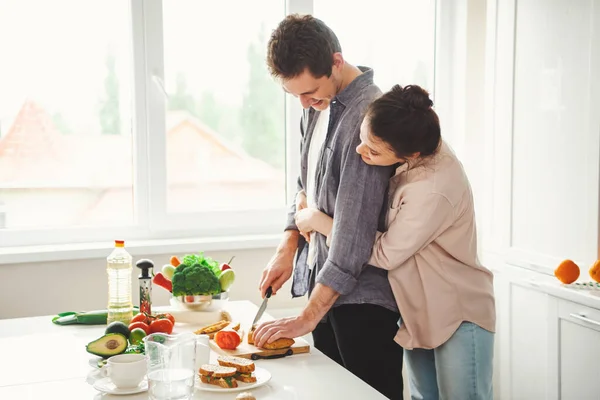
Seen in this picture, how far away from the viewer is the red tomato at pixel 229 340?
1.86m

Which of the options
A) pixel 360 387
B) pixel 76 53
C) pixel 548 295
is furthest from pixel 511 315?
pixel 76 53

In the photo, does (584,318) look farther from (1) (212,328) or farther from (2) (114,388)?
(2) (114,388)

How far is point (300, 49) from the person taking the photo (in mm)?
1834

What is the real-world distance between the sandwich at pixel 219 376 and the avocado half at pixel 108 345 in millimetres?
319

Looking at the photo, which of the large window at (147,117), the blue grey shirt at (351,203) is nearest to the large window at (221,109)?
the large window at (147,117)

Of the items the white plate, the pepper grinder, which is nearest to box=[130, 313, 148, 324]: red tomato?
the pepper grinder

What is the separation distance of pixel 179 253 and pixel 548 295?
1.45 m

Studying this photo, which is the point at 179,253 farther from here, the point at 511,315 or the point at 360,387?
the point at 360,387

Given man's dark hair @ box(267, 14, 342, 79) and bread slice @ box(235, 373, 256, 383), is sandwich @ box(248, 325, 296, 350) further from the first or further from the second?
man's dark hair @ box(267, 14, 342, 79)

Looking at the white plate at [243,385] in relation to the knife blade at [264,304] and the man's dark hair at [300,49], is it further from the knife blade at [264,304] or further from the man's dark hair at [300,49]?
the man's dark hair at [300,49]

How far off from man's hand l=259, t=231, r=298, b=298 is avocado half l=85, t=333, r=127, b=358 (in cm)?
43

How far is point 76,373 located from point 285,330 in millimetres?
514

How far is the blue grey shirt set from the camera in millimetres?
1863

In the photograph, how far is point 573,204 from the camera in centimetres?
271
